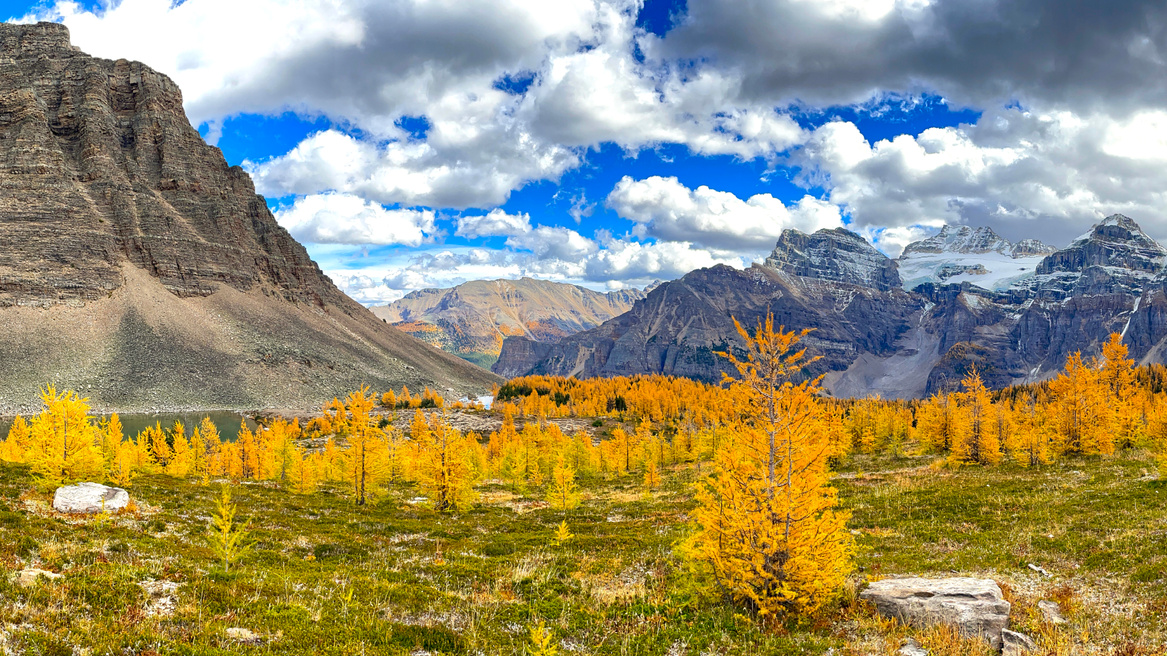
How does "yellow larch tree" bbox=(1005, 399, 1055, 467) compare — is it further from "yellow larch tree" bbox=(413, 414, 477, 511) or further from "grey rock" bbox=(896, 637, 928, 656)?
"yellow larch tree" bbox=(413, 414, 477, 511)

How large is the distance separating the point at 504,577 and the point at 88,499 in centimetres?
1961

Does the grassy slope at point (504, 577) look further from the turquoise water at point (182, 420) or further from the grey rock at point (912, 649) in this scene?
the turquoise water at point (182, 420)

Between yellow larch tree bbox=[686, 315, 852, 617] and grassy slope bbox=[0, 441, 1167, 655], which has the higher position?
yellow larch tree bbox=[686, 315, 852, 617]

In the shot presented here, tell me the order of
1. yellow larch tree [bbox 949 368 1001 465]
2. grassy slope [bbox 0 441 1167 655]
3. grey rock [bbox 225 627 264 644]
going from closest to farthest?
grey rock [bbox 225 627 264 644] → grassy slope [bbox 0 441 1167 655] → yellow larch tree [bbox 949 368 1001 465]

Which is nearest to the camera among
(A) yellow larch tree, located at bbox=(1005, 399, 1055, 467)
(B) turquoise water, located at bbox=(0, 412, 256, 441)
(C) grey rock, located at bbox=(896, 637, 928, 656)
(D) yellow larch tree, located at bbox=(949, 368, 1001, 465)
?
(C) grey rock, located at bbox=(896, 637, 928, 656)

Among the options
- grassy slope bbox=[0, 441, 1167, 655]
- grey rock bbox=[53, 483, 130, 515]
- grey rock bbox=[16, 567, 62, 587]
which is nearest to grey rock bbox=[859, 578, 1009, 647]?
grassy slope bbox=[0, 441, 1167, 655]

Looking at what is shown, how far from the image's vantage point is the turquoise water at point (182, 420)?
131m

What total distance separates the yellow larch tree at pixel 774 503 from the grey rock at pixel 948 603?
4.41 feet

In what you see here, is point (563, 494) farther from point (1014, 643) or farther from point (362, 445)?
point (1014, 643)

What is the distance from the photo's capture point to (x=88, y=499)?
23781mm

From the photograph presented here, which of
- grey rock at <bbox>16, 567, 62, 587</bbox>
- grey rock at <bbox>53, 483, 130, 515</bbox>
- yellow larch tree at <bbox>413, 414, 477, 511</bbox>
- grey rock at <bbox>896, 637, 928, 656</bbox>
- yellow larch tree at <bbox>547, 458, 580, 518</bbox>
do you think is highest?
grey rock at <bbox>16, 567, 62, 587</bbox>

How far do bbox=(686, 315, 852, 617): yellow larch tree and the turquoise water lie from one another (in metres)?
139

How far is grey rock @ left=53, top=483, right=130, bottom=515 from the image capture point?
74.9 ft

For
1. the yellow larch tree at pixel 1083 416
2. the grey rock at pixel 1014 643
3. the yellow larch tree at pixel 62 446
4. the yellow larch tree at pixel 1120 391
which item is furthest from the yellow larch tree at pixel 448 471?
the yellow larch tree at pixel 1120 391
